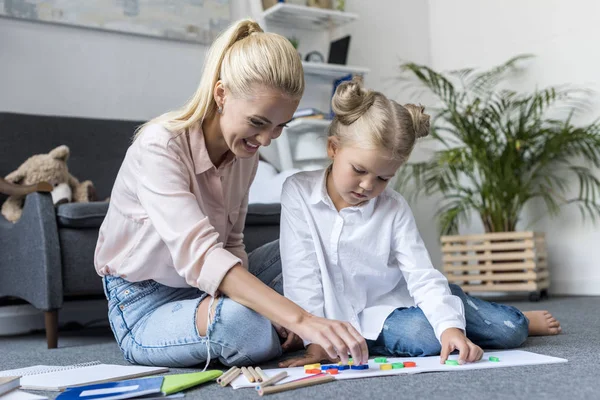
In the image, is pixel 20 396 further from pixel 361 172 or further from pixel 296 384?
pixel 361 172

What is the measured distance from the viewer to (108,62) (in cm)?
316

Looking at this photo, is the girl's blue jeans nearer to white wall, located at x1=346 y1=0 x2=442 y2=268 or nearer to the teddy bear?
the teddy bear

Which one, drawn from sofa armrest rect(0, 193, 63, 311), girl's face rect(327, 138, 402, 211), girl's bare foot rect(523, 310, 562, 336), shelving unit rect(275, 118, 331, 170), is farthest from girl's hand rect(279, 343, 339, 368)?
shelving unit rect(275, 118, 331, 170)

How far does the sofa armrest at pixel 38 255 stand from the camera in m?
2.04

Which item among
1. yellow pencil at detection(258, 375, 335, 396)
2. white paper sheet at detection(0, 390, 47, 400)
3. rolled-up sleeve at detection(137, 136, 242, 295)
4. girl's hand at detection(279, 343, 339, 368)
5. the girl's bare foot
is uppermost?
rolled-up sleeve at detection(137, 136, 242, 295)

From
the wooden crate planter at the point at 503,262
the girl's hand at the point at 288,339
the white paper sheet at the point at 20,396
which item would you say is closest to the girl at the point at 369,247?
the girl's hand at the point at 288,339

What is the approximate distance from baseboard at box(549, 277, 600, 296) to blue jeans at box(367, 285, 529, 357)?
1965mm

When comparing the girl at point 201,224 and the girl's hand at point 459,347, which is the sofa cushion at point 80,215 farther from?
the girl's hand at point 459,347

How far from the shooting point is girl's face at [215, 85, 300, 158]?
4.21 feet

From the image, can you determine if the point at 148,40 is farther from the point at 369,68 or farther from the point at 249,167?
the point at 249,167

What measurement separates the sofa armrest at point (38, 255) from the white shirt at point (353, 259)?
87 cm

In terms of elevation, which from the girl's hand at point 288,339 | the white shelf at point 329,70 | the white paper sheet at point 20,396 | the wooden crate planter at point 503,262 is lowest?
the wooden crate planter at point 503,262

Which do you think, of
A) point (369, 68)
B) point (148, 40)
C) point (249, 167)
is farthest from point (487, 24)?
point (249, 167)

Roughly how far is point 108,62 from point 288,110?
2082mm
